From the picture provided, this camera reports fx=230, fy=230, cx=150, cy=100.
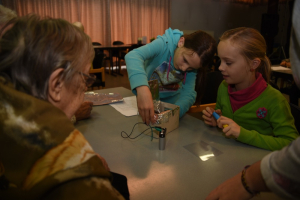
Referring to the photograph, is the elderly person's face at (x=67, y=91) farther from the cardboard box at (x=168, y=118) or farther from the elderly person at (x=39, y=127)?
the cardboard box at (x=168, y=118)

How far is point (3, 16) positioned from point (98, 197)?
3.52 feet

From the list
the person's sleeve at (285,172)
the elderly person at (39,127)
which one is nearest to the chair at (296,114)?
the person's sleeve at (285,172)

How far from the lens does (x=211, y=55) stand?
1.36m

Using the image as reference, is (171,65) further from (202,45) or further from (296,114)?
(296,114)

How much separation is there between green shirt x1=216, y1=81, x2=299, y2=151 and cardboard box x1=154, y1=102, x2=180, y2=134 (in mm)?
326

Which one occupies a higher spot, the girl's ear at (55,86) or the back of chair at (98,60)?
the girl's ear at (55,86)

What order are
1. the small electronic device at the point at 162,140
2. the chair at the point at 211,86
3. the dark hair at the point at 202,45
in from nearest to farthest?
the small electronic device at the point at 162,140, the dark hair at the point at 202,45, the chair at the point at 211,86

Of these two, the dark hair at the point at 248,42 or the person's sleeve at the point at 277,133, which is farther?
the dark hair at the point at 248,42

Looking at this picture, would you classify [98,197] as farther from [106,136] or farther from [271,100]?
[271,100]

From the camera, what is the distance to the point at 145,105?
1.10 metres

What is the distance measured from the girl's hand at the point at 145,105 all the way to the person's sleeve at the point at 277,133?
0.42 m

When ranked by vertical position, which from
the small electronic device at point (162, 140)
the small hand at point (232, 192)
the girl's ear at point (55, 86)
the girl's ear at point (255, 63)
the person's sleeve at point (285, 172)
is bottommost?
the small electronic device at point (162, 140)

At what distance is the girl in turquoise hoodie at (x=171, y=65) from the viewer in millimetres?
1156

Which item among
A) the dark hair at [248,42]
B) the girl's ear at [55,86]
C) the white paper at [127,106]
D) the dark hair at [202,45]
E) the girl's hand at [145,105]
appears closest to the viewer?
the girl's ear at [55,86]
